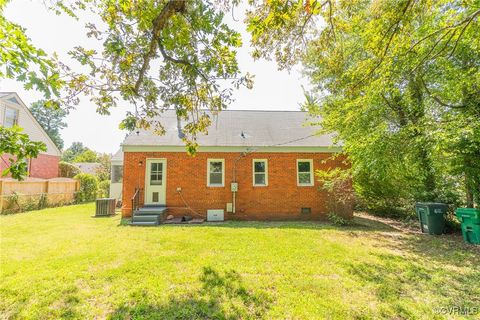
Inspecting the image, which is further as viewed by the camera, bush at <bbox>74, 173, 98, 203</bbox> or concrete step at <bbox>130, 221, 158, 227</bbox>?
bush at <bbox>74, 173, 98, 203</bbox>

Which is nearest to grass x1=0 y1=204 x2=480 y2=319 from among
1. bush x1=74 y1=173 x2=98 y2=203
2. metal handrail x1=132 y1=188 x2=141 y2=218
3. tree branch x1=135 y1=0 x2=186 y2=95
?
metal handrail x1=132 y1=188 x2=141 y2=218

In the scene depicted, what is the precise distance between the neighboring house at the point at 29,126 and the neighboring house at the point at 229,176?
9.35 metres

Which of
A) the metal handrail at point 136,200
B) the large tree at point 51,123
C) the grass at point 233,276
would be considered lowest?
the grass at point 233,276

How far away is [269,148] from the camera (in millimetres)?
10883

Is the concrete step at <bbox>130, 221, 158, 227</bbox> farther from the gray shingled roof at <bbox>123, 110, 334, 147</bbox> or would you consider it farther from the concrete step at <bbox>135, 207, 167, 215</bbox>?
the gray shingled roof at <bbox>123, 110, 334, 147</bbox>

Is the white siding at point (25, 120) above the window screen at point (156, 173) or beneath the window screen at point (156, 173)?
above

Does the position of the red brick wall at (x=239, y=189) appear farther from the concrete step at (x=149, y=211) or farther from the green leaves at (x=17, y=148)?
the green leaves at (x=17, y=148)

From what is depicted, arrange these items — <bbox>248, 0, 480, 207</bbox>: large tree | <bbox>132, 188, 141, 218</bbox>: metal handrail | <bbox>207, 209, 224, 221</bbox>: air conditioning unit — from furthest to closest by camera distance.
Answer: <bbox>207, 209, 224, 221</bbox>: air conditioning unit
<bbox>132, 188, 141, 218</bbox>: metal handrail
<bbox>248, 0, 480, 207</bbox>: large tree

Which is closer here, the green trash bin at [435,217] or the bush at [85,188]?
the green trash bin at [435,217]

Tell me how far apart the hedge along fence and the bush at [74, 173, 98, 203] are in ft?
2.23

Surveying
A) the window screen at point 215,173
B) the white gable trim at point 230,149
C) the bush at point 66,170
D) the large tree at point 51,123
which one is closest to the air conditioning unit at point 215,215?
the window screen at point 215,173

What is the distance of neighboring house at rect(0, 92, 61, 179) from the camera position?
15312mm

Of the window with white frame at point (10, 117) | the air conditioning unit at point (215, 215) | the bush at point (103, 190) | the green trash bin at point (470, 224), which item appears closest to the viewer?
the green trash bin at point (470, 224)

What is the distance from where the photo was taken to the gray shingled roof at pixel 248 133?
10.9 metres
